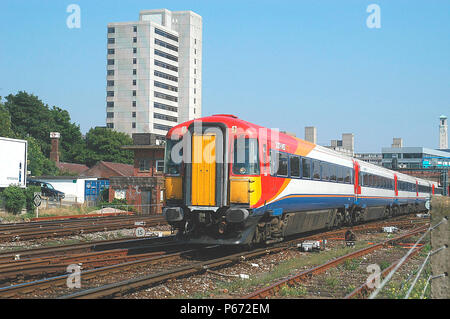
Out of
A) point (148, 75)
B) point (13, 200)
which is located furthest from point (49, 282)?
point (148, 75)

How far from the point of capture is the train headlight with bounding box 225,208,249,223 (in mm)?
13273

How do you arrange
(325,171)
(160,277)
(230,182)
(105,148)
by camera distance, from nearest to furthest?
(160,277), (230,182), (325,171), (105,148)

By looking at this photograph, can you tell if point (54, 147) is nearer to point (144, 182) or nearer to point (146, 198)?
point (144, 182)

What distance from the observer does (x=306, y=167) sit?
18.0 meters

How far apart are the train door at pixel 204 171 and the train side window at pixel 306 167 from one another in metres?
4.73

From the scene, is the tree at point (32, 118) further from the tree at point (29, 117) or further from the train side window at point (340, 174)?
the train side window at point (340, 174)

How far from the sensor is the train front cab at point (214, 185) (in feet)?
45.2

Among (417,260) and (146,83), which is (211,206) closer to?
(417,260)

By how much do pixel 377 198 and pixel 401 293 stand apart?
2168 cm

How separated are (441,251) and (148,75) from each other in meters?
119

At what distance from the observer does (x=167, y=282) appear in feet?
34.1

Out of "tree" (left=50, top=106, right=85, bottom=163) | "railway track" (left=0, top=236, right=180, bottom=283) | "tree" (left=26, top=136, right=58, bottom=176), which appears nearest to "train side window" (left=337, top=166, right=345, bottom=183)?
"railway track" (left=0, top=236, right=180, bottom=283)

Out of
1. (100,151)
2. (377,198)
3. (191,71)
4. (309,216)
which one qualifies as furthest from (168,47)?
(309,216)
